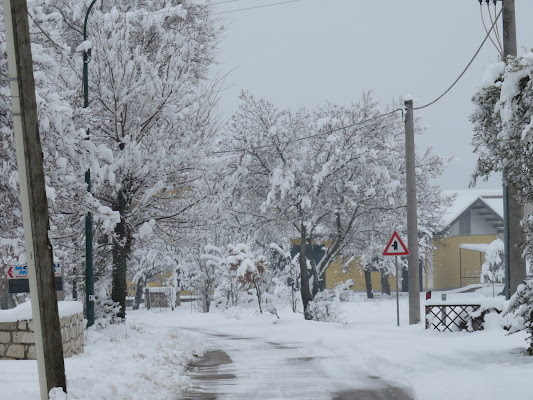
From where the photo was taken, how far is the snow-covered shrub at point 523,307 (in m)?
13.6

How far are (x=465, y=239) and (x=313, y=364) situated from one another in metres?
47.1

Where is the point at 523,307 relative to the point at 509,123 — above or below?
below

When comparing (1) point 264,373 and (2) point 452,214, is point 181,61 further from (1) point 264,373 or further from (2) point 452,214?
(2) point 452,214

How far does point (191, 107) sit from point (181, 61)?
1.36 metres

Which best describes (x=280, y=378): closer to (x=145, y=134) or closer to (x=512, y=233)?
(x=512, y=233)

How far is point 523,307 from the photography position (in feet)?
44.9

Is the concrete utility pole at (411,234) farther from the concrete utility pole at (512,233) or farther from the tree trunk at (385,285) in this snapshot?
the tree trunk at (385,285)

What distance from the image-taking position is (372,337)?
67.4 ft

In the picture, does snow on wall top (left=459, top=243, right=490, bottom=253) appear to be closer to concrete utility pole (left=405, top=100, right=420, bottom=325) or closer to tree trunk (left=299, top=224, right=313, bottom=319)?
tree trunk (left=299, top=224, right=313, bottom=319)

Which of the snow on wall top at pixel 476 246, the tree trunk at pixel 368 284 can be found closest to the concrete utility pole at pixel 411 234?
the tree trunk at pixel 368 284

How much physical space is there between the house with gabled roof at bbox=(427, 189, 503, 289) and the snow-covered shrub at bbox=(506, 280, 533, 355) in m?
46.0

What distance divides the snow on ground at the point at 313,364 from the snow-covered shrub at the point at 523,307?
1.79ft

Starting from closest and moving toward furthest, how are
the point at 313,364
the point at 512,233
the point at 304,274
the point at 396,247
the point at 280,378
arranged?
the point at 280,378 → the point at 313,364 → the point at 512,233 → the point at 396,247 → the point at 304,274

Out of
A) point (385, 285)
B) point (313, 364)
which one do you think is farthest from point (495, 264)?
point (313, 364)
